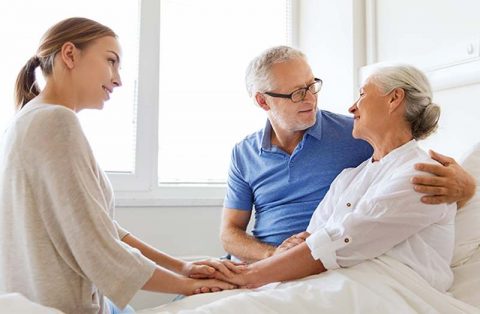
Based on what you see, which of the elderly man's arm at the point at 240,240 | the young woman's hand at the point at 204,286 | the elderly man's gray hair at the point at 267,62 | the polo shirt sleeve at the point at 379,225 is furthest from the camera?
the elderly man's gray hair at the point at 267,62

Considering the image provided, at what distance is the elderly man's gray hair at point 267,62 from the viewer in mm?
1813

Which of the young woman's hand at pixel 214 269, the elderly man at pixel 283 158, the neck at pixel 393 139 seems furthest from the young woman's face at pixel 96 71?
the neck at pixel 393 139

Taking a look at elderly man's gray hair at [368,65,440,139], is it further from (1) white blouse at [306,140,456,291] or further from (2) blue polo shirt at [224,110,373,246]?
(2) blue polo shirt at [224,110,373,246]

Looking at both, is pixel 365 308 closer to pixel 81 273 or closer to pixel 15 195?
pixel 81 273

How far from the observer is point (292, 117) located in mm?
1777

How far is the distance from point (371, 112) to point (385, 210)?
36 centimetres

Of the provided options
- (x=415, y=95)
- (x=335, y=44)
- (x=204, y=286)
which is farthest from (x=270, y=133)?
(x=335, y=44)

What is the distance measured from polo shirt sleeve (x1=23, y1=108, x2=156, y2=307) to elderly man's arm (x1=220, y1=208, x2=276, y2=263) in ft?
2.27

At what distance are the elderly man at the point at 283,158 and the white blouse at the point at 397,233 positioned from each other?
0.45 metres

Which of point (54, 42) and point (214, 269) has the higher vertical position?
point (54, 42)

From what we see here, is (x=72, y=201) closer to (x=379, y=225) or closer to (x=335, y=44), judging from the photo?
(x=379, y=225)

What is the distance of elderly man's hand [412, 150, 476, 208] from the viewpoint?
3.92 feet

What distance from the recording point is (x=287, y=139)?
6.08 feet

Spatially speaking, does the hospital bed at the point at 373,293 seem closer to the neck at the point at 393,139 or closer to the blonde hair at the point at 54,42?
the neck at the point at 393,139
